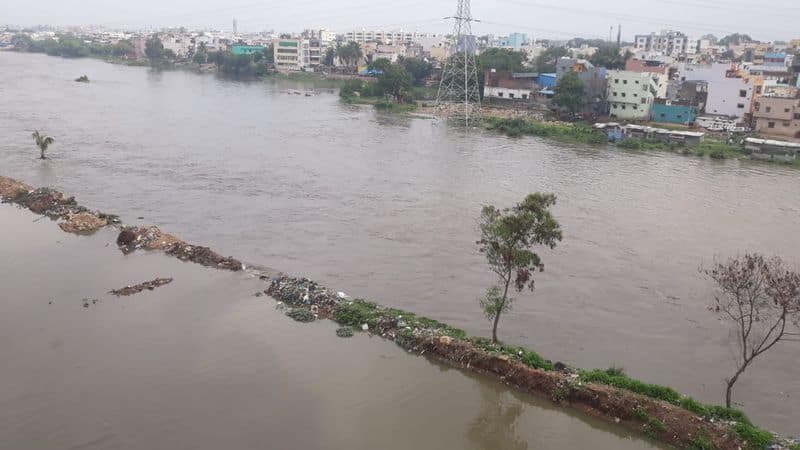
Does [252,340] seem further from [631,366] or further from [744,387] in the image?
[744,387]

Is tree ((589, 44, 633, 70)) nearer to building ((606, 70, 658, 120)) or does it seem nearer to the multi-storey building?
building ((606, 70, 658, 120))

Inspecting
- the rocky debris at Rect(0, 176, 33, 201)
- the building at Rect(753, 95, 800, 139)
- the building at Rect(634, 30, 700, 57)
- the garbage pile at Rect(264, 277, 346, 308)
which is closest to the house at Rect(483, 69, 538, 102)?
the building at Rect(753, 95, 800, 139)

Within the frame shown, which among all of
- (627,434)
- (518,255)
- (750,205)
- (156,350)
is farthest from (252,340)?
(750,205)

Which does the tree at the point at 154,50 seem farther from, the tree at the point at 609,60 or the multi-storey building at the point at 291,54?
the tree at the point at 609,60

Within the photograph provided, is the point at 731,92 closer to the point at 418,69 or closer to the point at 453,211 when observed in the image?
the point at 453,211

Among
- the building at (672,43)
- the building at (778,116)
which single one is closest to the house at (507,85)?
the building at (778,116)
